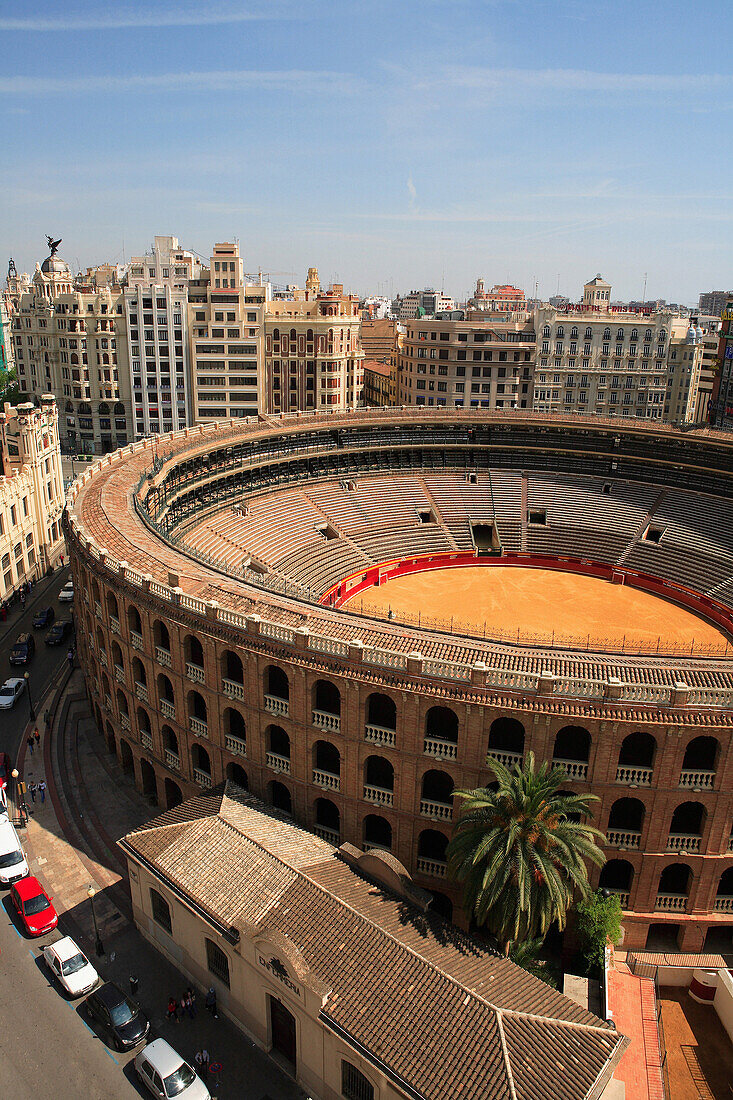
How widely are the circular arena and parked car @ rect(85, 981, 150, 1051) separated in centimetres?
1067

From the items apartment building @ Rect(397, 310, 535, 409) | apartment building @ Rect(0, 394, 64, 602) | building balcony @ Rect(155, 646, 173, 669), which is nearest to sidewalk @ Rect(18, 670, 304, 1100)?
building balcony @ Rect(155, 646, 173, 669)

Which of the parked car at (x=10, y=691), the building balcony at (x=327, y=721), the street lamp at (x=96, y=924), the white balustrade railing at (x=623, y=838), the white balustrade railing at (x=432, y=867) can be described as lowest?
the street lamp at (x=96, y=924)

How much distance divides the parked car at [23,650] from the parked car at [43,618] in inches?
154

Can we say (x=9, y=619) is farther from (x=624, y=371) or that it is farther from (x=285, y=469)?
(x=624, y=371)

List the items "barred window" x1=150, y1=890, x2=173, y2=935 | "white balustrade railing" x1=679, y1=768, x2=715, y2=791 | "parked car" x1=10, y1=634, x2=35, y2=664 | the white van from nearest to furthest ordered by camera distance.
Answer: "white balustrade railing" x1=679, y1=768, x2=715, y2=791 < "barred window" x1=150, y1=890, x2=173, y2=935 < the white van < "parked car" x1=10, y1=634, x2=35, y2=664

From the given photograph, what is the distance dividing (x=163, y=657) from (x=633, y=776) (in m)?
23.9

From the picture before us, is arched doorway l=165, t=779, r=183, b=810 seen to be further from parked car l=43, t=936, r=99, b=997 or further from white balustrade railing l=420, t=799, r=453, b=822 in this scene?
white balustrade railing l=420, t=799, r=453, b=822

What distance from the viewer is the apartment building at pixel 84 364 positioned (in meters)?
132

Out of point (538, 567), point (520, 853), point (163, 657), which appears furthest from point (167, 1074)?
point (538, 567)

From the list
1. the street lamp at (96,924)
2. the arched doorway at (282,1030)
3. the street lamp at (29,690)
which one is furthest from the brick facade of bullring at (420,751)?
the street lamp at (29,690)

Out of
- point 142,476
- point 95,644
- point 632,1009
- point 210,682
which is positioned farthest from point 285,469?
point 632,1009

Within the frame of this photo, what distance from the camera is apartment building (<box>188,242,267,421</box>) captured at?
11544cm

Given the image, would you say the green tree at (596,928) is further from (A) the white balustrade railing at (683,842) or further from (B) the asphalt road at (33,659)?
(B) the asphalt road at (33,659)

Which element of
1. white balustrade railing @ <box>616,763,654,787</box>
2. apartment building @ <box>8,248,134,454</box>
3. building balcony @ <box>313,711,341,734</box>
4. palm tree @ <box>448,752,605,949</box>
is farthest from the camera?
apartment building @ <box>8,248,134,454</box>
